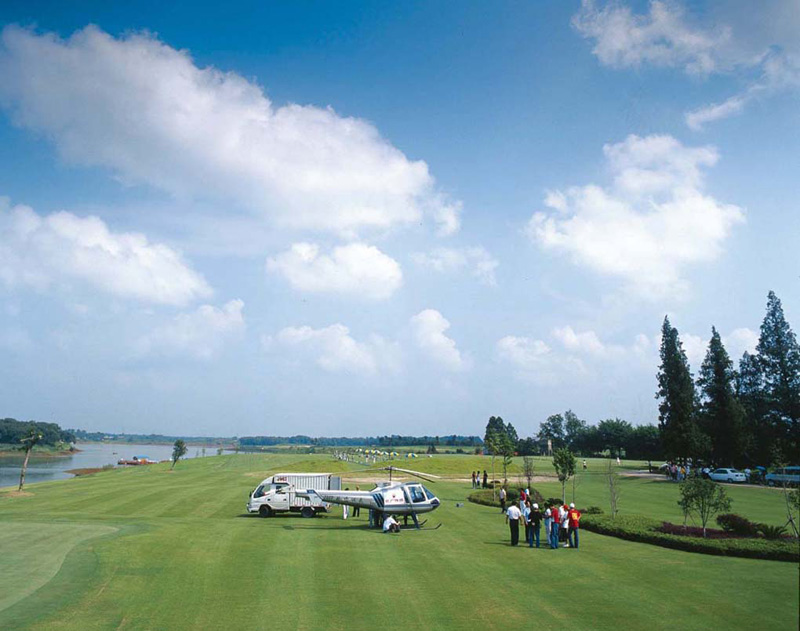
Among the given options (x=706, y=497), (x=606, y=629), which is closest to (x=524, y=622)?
(x=606, y=629)

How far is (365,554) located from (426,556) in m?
2.42

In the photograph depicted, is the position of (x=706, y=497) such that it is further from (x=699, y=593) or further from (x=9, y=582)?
(x=9, y=582)

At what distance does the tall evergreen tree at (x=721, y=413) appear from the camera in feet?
234

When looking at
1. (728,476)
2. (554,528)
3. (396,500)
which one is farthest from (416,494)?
(728,476)

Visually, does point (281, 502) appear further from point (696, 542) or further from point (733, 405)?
point (733, 405)

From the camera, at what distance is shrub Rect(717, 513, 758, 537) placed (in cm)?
2370

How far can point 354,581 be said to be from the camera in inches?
709

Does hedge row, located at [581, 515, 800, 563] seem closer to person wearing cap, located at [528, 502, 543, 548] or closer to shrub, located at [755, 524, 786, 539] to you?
shrub, located at [755, 524, 786, 539]

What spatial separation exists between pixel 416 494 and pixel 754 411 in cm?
6667

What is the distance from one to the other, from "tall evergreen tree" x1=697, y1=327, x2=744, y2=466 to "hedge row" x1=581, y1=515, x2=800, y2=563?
172 ft

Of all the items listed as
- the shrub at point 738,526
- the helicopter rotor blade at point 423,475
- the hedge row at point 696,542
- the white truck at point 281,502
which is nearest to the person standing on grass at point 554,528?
the hedge row at point 696,542

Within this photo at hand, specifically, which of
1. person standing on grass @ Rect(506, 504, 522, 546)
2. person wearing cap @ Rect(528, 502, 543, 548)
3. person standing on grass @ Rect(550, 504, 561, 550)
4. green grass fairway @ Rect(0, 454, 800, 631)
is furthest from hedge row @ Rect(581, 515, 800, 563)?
person standing on grass @ Rect(506, 504, 522, 546)

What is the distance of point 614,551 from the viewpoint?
22750 mm

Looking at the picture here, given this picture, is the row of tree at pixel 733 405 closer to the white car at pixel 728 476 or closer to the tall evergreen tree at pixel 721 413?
the tall evergreen tree at pixel 721 413
